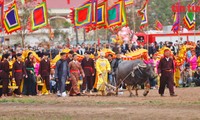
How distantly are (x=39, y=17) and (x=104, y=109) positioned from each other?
45.0ft

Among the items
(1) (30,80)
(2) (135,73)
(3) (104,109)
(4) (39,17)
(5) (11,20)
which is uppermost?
(4) (39,17)

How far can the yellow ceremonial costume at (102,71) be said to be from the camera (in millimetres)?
28125

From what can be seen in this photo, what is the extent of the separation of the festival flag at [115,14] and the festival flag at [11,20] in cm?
550

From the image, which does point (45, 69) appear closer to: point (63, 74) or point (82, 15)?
point (63, 74)

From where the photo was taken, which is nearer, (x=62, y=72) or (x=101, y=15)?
(x=62, y=72)

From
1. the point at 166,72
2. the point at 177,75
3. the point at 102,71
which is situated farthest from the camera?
the point at 177,75

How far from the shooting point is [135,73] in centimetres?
2661

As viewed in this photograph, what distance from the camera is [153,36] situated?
184 feet

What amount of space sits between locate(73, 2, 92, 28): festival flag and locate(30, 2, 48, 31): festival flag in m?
2.16

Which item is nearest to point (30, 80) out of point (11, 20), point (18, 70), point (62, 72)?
point (18, 70)

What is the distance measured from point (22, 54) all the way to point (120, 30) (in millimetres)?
23089

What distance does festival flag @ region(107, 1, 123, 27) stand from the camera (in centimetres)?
3691

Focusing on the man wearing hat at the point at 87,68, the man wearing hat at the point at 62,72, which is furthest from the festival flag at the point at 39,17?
the man wearing hat at the point at 62,72

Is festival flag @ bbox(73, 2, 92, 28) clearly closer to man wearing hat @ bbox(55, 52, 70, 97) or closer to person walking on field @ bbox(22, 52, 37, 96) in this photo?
person walking on field @ bbox(22, 52, 37, 96)
